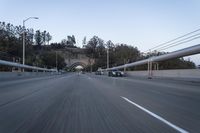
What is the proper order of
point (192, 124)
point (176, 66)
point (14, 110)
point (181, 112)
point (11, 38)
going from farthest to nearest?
point (11, 38) < point (176, 66) < point (14, 110) < point (181, 112) < point (192, 124)

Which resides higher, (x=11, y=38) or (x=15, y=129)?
(x=11, y=38)

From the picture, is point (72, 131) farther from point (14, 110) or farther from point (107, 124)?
point (14, 110)

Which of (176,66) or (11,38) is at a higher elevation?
(11,38)

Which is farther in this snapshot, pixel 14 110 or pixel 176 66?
pixel 176 66

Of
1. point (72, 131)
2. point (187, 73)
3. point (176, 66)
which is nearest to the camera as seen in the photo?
point (72, 131)

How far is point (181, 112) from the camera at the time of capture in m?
11.1

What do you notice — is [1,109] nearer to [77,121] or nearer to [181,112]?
[77,121]

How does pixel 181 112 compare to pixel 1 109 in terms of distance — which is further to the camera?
pixel 1 109

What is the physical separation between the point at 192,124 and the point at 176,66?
97.7 m

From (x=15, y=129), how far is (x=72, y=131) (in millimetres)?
1442

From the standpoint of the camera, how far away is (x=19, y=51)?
14538 centimetres

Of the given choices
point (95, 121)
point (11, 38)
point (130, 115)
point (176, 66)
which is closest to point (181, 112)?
point (130, 115)

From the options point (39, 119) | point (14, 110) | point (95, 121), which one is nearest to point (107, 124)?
point (95, 121)

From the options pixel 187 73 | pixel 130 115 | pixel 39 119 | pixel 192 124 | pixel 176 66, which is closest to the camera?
pixel 192 124
